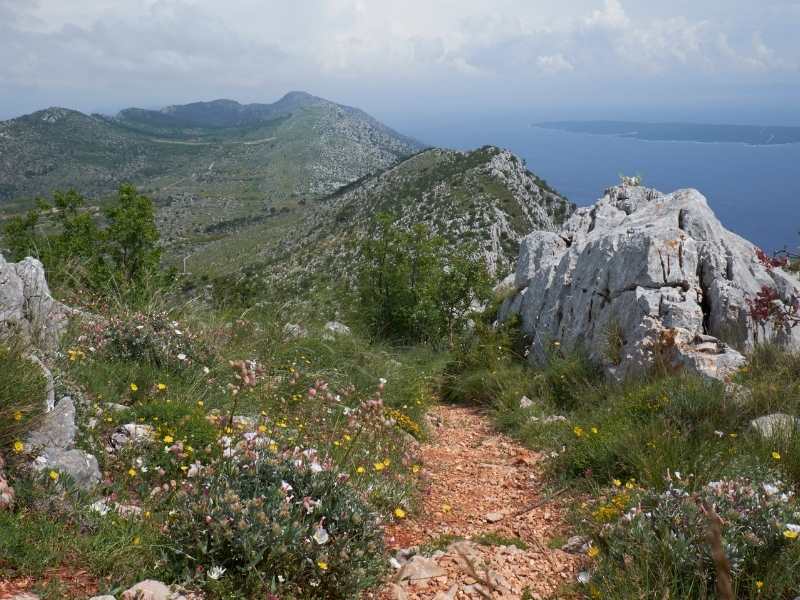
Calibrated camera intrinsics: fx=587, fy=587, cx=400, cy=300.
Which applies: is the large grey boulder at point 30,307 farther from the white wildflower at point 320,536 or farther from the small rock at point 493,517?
the small rock at point 493,517

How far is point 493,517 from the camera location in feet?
16.8

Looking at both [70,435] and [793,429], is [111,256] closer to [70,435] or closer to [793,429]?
[70,435]

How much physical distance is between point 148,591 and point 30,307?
14.5 feet

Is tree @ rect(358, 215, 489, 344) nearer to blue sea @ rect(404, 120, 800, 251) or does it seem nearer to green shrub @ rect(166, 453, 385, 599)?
green shrub @ rect(166, 453, 385, 599)

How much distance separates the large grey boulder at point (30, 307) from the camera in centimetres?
548

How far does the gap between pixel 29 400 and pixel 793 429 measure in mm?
5948

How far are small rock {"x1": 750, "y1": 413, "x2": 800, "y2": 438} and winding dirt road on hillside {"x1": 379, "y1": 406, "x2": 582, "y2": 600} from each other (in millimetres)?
1891

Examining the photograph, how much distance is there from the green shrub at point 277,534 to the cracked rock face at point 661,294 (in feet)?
Result: 17.6

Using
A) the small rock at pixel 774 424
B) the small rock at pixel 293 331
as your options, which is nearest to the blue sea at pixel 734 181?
the small rock at pixel 293 331

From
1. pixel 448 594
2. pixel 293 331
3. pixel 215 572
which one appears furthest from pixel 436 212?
pixel 215 572

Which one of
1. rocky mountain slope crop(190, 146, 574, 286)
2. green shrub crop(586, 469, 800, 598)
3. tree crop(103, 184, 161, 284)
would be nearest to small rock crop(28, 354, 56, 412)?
green shrub crop(586, 469, 800, 598)

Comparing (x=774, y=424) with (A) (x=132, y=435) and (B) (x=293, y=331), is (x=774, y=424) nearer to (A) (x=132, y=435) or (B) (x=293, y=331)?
(A) (x=132, y=435)

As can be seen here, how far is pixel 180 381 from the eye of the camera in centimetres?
605

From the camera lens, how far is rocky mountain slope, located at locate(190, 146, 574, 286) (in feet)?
215
